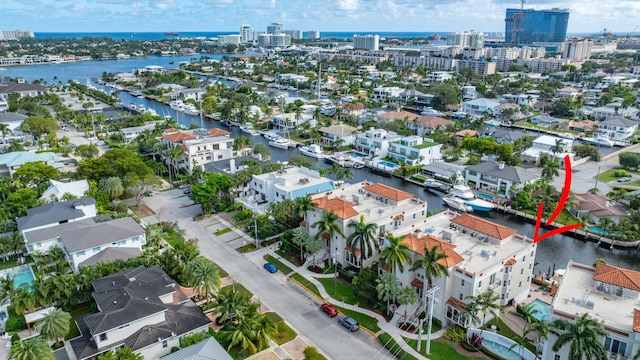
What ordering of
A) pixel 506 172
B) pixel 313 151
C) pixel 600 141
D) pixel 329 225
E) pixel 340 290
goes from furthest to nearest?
pixel 600 141 → pixel 313 151 → pixel 506 172 → pixel 329 225 → pixel 340 290

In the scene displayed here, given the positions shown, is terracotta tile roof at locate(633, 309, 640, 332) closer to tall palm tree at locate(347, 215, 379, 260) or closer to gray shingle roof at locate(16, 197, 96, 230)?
tall palm tree at locate(347, 215, 379, 260)

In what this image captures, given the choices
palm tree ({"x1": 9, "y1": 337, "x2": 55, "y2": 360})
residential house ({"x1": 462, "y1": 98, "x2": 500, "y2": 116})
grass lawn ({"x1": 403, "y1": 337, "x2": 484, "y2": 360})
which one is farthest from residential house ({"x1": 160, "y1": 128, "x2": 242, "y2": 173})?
residential house ({"x1": 462, "y1": 98, "x2": 500, "y2": 116})

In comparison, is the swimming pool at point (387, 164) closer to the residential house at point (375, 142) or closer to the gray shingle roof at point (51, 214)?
the residential house at point (375, 142)

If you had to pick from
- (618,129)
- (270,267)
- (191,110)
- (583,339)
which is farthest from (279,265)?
(191,110)

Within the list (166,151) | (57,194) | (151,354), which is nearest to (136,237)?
(151,354)

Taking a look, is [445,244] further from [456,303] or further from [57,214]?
[57,214]

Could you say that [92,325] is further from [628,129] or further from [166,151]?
[628,129]
